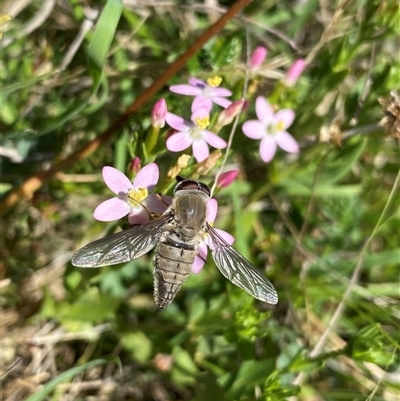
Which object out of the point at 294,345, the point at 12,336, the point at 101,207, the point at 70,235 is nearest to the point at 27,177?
the point at 70,235

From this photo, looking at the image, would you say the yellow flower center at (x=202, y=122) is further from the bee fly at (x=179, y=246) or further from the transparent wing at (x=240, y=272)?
the transparent wing at (x=240, y=272)

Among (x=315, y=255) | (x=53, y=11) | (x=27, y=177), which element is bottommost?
(x=315, y=255)

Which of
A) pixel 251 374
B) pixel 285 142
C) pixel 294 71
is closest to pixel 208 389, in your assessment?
pixel 251 374

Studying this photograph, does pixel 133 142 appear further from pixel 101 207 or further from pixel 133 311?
pixel 133 311

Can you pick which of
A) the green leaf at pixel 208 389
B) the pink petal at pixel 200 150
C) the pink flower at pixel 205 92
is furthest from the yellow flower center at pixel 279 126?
the green leaf at pixel 208 389

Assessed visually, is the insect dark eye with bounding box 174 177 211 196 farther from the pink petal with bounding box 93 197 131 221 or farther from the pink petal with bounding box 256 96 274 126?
the pink petal with bounding box 256 96 274 126

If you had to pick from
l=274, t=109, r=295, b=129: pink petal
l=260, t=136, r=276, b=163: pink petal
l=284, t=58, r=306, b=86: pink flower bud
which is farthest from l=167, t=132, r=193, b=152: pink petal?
l=284, t=58, r=306, b=86: pink flower bud
